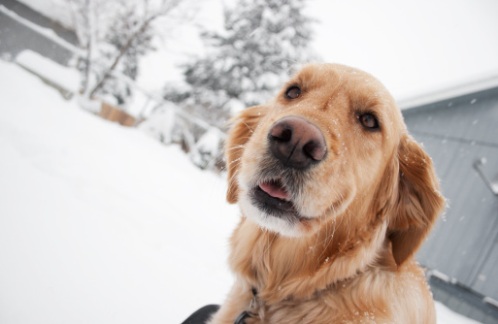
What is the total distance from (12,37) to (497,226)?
16698 millimetres

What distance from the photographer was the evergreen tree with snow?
1731cm

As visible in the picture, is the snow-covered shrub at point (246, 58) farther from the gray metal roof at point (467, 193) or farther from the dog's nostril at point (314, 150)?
the dog's nostril at point (314, 150)

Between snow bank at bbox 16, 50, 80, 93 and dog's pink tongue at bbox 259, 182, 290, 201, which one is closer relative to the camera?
dog's pink tongue at bbox 259, 182, 290, 201

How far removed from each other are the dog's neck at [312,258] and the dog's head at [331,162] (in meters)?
0.12

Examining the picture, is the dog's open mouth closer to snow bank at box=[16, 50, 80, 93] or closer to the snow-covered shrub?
snow bank at box=[16, 50, 80, 93]

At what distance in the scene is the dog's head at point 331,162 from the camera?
157 centimetres

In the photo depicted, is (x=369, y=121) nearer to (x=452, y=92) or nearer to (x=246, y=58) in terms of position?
(x=452, y=92)

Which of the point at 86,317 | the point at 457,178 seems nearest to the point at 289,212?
the point at 86,317

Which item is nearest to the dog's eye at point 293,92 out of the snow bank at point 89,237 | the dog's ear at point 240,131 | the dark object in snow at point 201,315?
the dog's ear at point 240,131

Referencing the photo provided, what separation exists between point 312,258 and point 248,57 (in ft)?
55.4

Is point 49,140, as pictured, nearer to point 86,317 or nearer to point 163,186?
point 163,186

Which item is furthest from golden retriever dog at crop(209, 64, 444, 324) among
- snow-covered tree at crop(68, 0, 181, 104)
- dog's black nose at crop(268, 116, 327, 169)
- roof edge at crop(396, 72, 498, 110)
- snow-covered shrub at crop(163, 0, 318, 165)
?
snow-covered shrub at crop(163, 0, 318, 165)

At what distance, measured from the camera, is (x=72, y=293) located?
2.33m

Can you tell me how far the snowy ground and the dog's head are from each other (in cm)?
130
